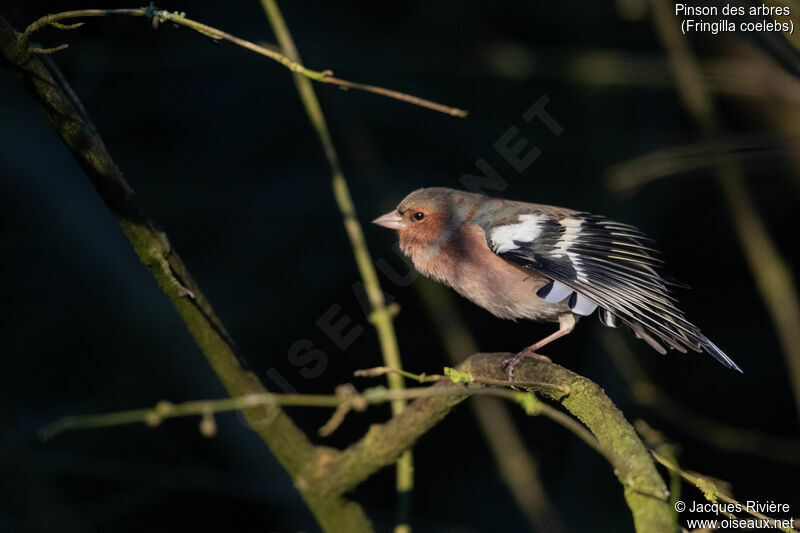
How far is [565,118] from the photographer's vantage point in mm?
5652

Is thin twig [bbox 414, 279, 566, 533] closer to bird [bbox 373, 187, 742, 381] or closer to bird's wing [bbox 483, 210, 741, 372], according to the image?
bird [bbox 373, 187, 742, 381]

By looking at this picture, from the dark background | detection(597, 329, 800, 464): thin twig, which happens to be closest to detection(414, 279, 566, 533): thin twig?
the dark background

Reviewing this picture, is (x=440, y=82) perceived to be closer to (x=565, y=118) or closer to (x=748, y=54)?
(x=565, y=118)

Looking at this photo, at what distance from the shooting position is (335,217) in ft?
17.5

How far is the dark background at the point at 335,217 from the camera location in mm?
4504

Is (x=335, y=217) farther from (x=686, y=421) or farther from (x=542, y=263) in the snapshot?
(x=542, y=263)

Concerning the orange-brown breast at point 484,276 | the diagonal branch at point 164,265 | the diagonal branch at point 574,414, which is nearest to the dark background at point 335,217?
the orange-brown breast at point 484,276

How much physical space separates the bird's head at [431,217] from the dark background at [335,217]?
45.1 inches

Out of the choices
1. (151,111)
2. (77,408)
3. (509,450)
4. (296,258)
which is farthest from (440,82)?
(77,408)

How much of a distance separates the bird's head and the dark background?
115 centimetres

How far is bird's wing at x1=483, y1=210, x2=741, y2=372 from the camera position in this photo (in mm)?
2627

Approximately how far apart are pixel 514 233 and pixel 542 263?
0.82ft

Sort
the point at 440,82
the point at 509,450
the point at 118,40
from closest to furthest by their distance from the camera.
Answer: the point at 509,450, the point at 118,40, the point at 440,82

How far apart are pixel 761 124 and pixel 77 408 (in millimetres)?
4382
